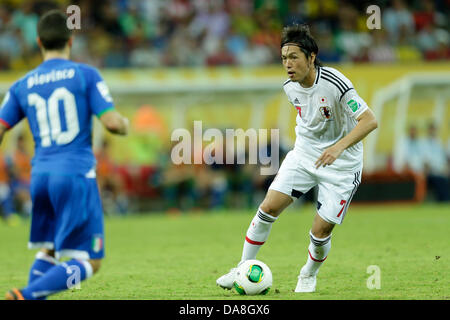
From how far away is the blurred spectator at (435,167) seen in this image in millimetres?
19953

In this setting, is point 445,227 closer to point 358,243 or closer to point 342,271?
point 358,243

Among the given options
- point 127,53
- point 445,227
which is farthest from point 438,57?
point 445,227

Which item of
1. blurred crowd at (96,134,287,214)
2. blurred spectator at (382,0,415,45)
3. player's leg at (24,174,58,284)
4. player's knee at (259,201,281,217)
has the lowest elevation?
blurred crowd at (96,134,287,214)

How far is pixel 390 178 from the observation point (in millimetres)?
19609

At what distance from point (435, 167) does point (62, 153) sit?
16.0 m

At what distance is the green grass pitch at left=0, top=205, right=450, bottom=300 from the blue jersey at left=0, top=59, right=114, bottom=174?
1710mm

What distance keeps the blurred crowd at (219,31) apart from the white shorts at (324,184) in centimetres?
1424

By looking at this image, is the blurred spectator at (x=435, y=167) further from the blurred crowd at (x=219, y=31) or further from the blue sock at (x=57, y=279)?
the blue sock at (x=57, y=279)

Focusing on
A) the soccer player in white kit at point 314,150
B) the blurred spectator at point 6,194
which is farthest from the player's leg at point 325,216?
the blurred spectator at point 6,194

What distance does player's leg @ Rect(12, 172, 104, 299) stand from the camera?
5.40 m

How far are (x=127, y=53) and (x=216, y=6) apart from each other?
11.9 feet

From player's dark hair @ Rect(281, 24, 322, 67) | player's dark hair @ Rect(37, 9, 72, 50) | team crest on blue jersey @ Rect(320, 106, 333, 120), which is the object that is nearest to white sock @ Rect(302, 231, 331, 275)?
team crest on blue jersey @ Rect(320, 106, 333, 120)

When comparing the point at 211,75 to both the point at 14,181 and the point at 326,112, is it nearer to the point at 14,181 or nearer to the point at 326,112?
the point at 14,181

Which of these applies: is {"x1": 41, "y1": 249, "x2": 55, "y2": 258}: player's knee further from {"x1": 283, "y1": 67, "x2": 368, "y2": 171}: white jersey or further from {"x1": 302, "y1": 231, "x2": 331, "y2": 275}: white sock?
{"x1": 283, "y1": 67, "x2": 368, "y2": 171}: white jersey
